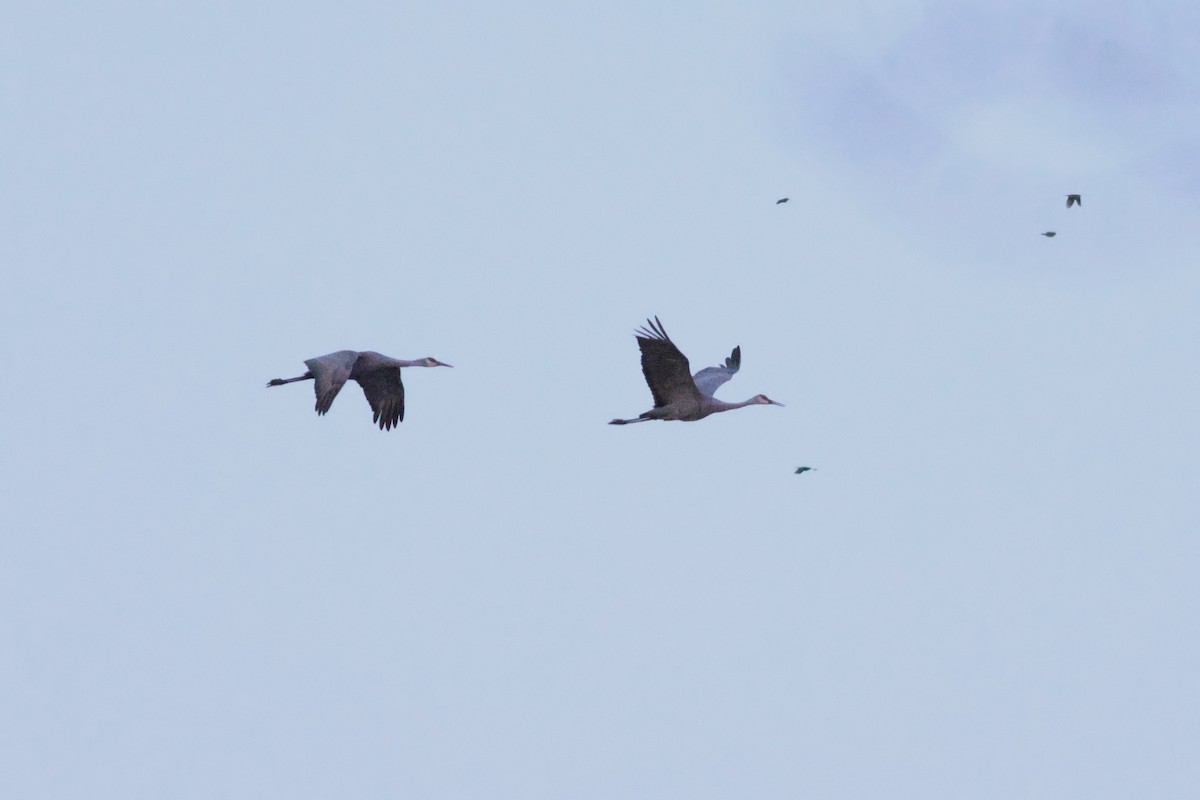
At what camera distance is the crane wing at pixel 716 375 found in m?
30.7

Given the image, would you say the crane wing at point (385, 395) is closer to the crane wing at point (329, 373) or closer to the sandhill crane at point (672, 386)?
the crane wing at point (329, 373)

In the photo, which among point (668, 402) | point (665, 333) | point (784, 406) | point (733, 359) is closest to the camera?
point (665, 333)

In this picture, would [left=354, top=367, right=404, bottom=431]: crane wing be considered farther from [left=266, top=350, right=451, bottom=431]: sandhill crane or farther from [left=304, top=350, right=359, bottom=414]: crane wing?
[left=304, top=350, right=359, bottom=414]: crane wing

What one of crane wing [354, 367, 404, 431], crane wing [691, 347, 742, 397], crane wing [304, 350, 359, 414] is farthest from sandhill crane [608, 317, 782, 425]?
crane wing [354, 367, 404, 431]

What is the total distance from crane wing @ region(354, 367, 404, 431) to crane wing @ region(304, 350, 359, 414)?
135 inches

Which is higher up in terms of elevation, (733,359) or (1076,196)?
(1076,196)

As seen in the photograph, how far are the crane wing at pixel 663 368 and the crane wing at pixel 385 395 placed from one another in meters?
7.72

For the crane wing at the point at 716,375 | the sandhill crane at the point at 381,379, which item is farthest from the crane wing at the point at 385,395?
the crane wing at the point at 716,375

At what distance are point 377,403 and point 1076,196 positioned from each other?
48.1 ft

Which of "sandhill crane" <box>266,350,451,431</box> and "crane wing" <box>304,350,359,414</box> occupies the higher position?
"sandhill crane" <box>266,350,451,431</box>

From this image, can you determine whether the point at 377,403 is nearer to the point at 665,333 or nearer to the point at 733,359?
the point at 733,359

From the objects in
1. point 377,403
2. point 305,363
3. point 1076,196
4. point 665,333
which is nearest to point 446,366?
point 377,403

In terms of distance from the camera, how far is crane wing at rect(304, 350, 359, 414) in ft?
92.5

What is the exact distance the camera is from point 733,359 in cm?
3303
